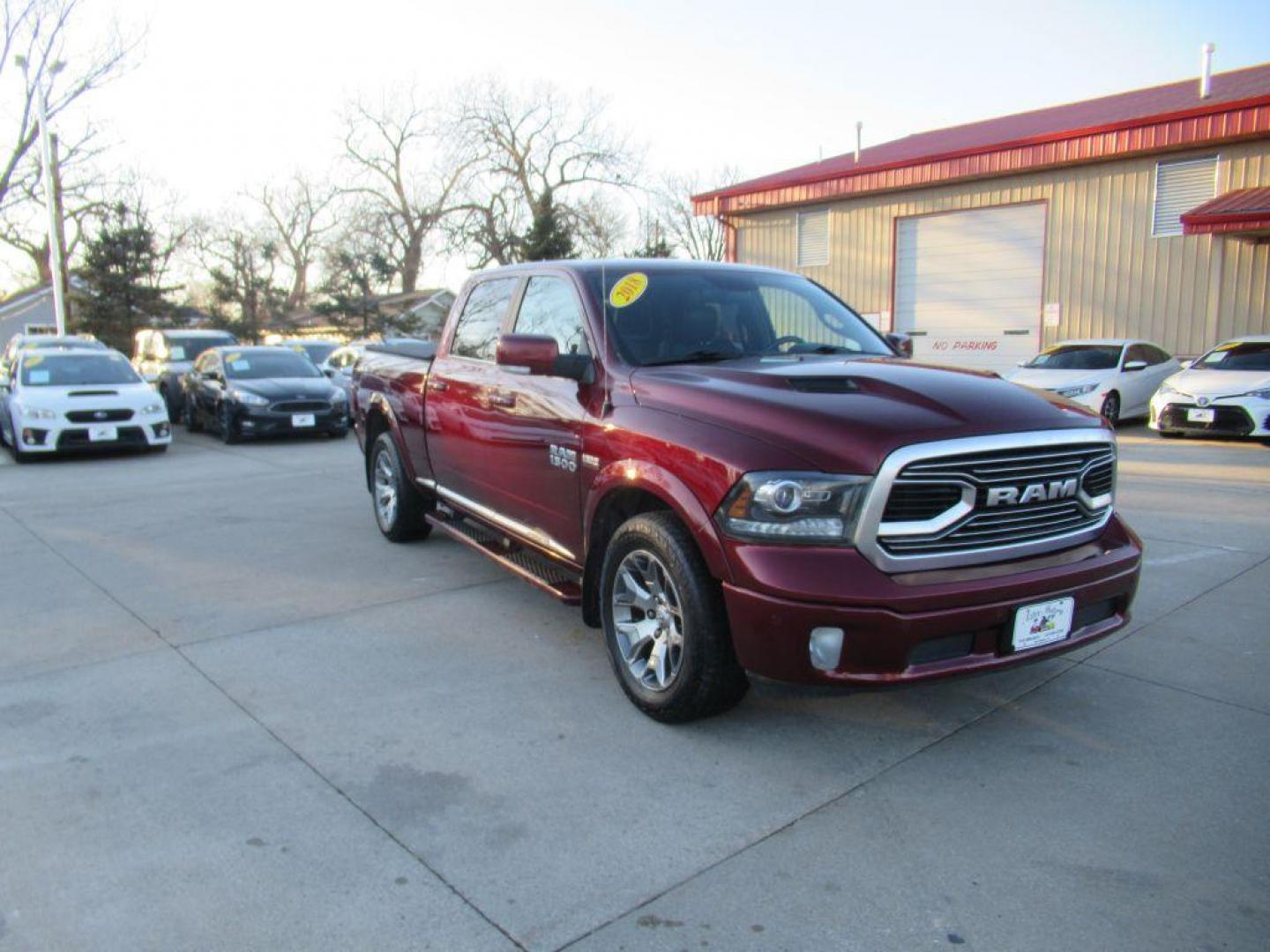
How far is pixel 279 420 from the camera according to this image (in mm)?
13711

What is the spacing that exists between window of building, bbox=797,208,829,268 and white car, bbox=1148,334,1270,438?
966 cm

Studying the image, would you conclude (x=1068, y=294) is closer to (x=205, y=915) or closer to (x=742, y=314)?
(x=742, y=314)

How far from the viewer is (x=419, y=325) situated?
36000 mm

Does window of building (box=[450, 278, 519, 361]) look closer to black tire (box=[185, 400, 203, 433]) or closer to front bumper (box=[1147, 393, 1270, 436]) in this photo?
front bumper (box=[1147, 393, 1270, 436])

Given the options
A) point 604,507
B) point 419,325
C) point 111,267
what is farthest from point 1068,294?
point 111,267

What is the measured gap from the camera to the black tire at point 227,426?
45.0 feet

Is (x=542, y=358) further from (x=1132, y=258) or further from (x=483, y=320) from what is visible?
(x=1132, y=258)

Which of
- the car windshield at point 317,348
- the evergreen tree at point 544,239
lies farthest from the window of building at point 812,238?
the car windshield at point 317,348

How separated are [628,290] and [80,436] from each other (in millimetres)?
10184

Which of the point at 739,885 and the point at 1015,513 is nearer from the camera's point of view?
the point at 739,885

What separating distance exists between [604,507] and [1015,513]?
1637 millimetres

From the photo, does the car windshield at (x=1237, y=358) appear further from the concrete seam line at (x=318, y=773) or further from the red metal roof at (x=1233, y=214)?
→ the concrete seam line at (x=318, y=773)

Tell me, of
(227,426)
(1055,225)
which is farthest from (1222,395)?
(227,426)

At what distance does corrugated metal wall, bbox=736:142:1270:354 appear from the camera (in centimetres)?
1541
